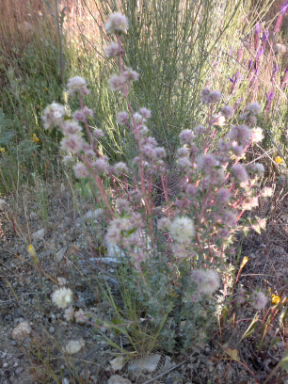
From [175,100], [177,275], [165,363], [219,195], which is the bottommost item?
[165,363]

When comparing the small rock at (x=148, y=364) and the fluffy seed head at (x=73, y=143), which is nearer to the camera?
the fluffy seed head at (x=73, y=143)

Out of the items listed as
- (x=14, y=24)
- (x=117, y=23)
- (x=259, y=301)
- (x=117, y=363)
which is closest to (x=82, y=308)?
(x=117, y=363)

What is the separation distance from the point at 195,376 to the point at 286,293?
0.58 metres

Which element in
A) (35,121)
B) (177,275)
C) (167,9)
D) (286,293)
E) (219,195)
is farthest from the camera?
(35,121)

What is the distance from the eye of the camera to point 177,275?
1556mm

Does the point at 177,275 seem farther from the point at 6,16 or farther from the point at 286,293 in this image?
the point at 6,16

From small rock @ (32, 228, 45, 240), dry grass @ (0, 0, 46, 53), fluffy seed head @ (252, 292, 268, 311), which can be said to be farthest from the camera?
dry grass @ (0, 0, 46, 53)

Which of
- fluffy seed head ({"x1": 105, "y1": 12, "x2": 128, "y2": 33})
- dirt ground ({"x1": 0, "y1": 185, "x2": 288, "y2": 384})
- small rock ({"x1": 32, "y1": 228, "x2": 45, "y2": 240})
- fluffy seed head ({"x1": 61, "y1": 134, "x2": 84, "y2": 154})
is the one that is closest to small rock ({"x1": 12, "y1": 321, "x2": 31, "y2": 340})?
dirt ground ({"x1": 0, "y1": 185, "x2": 288, "y2": 384})

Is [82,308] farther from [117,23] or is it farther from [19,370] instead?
[117,23]

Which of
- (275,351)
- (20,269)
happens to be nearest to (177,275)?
(275,351)

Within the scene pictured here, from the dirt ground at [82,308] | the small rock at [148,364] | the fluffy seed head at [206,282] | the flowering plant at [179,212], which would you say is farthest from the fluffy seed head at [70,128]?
the small rock at [148,364]

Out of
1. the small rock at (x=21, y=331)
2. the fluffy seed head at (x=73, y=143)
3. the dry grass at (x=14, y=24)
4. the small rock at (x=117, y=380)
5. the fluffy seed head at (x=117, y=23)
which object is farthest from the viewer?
the dry grass at (x=14, y=24)

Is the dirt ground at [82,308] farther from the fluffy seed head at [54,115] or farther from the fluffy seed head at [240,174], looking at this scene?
the fluffy seed head at [54,115]

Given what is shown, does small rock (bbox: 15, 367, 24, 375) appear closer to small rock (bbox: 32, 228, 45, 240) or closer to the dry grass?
small rock (bbox: 32, 228, 45, 240)
